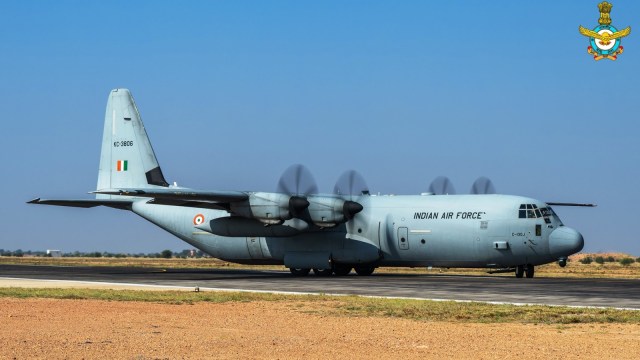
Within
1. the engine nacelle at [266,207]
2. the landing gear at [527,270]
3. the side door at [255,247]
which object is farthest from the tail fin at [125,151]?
the landing gear at [527,270]

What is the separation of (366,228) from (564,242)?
9.03m

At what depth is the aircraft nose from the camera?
1522 inches

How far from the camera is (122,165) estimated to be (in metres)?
49.6

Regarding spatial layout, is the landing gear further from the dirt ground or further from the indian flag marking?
the indian flag marking

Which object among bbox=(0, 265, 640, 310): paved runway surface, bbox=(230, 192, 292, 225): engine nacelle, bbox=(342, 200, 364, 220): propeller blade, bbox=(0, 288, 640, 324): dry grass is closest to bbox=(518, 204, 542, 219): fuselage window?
bbox=(0, 265, 640, 310): paved runway surface

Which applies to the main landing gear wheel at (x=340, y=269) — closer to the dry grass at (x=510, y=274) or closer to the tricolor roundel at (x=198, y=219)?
the dry grass at (x=510, y=274)

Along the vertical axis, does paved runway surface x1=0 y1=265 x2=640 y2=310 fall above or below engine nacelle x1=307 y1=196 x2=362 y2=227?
below

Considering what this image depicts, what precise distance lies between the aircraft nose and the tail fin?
21.3m

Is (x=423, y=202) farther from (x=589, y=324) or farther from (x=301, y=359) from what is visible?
(x=301, y=359)

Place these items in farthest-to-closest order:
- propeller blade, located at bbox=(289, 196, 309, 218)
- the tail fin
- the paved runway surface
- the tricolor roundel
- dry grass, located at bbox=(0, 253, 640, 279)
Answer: the tail fin < dry grass, located at bbox=(0, 253, 640, 279) < the tricolor roundel < propeller blade, located at bbox=(289, 196, 309, 218) < the paved runway surface

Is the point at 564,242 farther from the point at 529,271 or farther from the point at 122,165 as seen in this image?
the point at 122,165

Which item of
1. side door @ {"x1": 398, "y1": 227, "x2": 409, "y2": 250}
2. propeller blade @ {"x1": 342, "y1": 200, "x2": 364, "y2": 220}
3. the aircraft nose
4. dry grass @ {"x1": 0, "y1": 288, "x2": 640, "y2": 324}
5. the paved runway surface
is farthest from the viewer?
side door @ {"x1": 398, "y1": 227, "x2": 409, "y2": 250}

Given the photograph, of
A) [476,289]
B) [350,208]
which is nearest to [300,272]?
[350,208]

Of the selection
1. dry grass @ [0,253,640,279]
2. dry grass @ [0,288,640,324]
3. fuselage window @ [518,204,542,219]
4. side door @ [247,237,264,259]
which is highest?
fuselage window @ [518,204,542,219]
